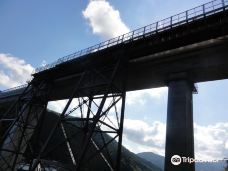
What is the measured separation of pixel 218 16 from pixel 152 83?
20.8 ft

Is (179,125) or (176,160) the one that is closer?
(176,160)

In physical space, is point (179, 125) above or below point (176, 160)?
above

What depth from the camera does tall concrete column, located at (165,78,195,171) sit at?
12.9 metres

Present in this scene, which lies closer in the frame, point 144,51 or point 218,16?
point 218,16

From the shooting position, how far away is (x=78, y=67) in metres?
18.5

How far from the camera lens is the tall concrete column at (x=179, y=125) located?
12940mm

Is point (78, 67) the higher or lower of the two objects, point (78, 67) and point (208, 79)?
the higher

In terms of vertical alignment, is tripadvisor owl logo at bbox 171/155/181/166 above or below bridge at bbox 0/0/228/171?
below

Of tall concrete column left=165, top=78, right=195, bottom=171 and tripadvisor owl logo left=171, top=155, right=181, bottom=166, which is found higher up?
tall concrete column left=165, top=78, right=195, bottom=171

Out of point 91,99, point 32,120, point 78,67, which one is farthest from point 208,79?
point 32,120

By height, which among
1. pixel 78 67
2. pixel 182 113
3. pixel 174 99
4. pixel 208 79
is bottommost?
pixel 182 113

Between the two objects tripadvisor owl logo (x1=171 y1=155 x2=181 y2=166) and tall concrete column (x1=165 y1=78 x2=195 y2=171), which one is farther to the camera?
tall concrete column (x1=165 y1=78 x2=195 y2=171)

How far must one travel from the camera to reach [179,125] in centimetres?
1359

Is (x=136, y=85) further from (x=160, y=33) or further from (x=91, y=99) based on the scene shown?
(x=160, y=33)
